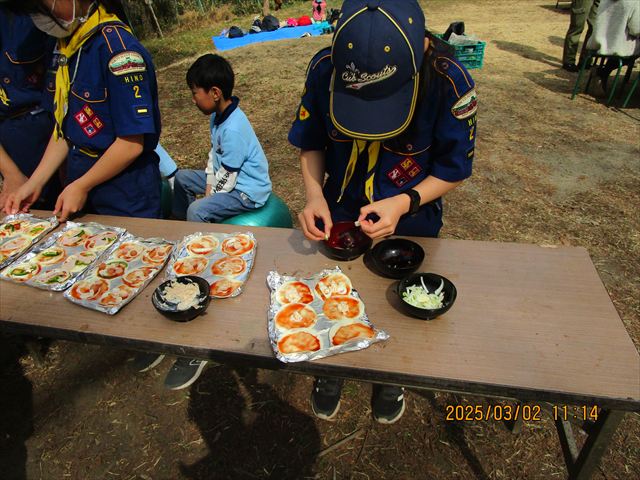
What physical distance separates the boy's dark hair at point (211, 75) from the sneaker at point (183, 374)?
185 cm

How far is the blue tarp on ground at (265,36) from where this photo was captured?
10281 mm

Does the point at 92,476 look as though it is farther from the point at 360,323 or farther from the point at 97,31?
the point at 97,31

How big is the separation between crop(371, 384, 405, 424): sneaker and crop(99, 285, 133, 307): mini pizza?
4.77ft

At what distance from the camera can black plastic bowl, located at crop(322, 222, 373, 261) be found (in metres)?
1.85

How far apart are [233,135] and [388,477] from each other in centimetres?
238

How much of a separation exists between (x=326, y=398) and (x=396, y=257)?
3.45 feet

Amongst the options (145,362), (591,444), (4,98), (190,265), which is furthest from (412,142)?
(4,98)

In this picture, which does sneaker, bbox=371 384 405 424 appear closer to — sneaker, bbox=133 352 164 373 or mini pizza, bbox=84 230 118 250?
sneaker, bbox=133 352 164 373

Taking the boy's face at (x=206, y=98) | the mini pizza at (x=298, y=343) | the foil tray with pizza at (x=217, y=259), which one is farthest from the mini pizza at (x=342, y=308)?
the boy's face at (x=206, y=98)

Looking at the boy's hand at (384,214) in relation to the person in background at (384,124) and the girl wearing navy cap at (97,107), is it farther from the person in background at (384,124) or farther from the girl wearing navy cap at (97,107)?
the girl wearing navy cap at (97,107)

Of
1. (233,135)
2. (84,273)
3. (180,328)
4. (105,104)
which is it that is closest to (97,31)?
(105,104)

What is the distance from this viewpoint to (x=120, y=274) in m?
1.84

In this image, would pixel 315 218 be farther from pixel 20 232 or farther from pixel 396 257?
pixel 20 232

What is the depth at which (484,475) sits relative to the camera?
2.18m
